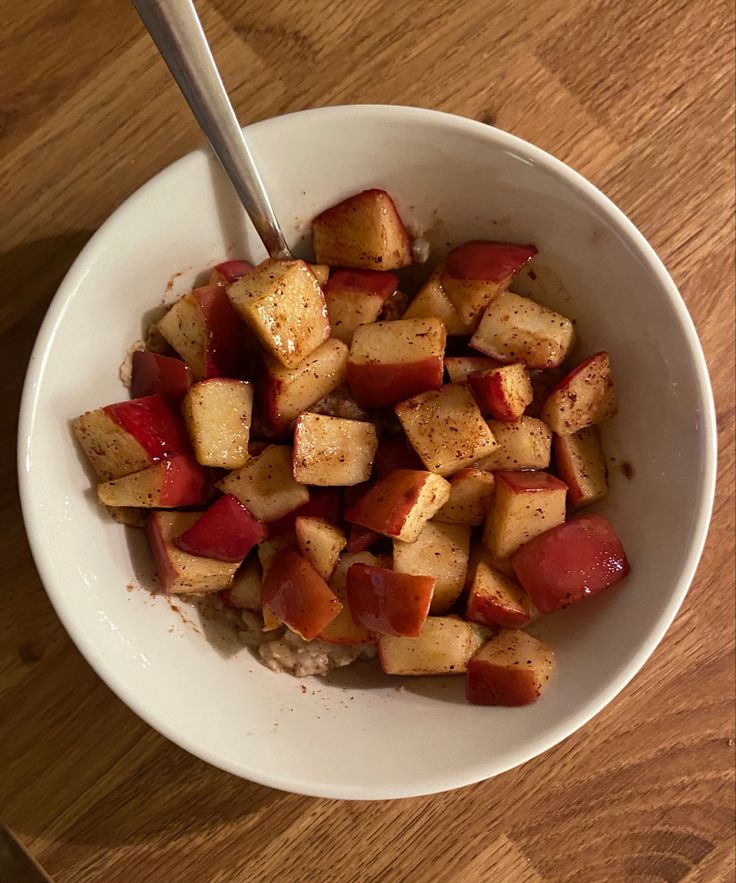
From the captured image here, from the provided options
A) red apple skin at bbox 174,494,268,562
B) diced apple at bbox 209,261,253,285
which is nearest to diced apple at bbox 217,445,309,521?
A: red apple skin at bbox 174,494,268,562

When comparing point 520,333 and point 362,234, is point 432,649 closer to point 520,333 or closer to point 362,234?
point 520,333

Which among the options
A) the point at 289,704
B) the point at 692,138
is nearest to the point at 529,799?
the point at 289,704

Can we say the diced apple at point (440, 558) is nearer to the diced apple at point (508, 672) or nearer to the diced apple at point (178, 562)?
the diced apple at point (508, 672)

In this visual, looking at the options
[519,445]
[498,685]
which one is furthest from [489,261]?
[498,685]

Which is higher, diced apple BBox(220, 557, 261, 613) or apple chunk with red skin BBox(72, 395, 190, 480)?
apple chunk with red skin BBox(72, 395, 190, 480)

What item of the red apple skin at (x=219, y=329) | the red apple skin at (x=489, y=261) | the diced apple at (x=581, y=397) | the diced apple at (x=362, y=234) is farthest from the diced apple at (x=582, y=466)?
the red apple skin at (x=219, y=329)

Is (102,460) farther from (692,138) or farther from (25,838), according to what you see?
(692,138)

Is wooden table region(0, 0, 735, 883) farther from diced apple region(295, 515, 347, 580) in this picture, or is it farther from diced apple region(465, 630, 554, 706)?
diced apple region(295, 515, 347, 580)
